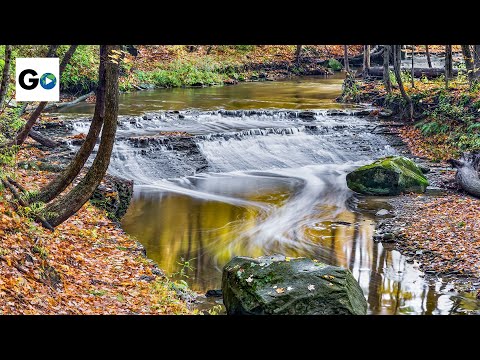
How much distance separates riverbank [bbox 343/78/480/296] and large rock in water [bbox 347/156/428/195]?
12.8 inches

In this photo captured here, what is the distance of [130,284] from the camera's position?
9.45 m

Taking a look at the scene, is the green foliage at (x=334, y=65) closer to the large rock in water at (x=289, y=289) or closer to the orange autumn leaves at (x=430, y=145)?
the orange autumn leaves at (x=430, y=145)

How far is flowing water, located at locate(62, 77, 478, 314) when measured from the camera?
37.8 feet

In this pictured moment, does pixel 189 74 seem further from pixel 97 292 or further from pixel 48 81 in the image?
pixel 97 292

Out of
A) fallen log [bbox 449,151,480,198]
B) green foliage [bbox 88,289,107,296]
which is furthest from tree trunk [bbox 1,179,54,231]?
fallen log [bbox 449,151,480,198]

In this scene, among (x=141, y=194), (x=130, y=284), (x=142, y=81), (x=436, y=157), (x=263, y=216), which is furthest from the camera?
(x=142, y=81)

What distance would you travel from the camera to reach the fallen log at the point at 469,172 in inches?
620

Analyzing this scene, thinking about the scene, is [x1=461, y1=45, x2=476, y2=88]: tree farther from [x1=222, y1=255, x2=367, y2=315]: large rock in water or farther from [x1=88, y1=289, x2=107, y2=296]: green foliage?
[x1=88, y1=289, x2=107, y2=296]: green foliage

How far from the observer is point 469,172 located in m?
16.3
